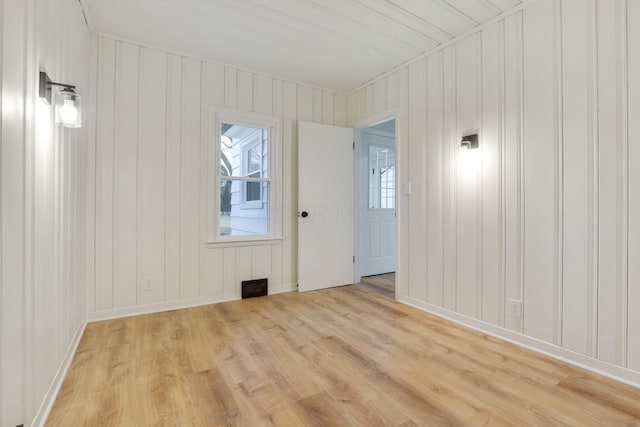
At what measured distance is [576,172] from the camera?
200 centimetres

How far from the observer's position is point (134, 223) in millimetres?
2902

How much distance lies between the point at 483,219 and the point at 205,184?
2.74 metres

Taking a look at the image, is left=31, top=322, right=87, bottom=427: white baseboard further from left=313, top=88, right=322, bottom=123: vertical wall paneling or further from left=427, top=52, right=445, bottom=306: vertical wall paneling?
left=313, top=88, right=322, bottom=123: vertical wall paneling

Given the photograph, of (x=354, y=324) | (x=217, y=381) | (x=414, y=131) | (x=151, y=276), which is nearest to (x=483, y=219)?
(x=414, y=131)

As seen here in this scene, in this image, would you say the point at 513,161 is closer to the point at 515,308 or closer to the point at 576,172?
the point at 576,172

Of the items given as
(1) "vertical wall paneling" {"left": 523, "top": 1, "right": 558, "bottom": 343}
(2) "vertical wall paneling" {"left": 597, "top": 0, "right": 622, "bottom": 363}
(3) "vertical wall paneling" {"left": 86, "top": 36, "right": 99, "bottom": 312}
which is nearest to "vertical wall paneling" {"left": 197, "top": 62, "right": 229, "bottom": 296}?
(3) "vertical wall paneling" {"left": 86, "top": 36, "right": 99, "bottom": 312}

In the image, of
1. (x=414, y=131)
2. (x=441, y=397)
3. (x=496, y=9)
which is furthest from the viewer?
(x=414, y=131)

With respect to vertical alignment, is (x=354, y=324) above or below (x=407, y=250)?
below

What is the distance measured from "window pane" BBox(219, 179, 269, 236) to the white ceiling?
4.48ft

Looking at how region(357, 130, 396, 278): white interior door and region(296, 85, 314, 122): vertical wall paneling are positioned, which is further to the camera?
region(357, 130, 396, 278): white interior door

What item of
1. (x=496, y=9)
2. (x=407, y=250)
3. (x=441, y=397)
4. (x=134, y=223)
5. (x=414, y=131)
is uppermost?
(x=496, y=9)

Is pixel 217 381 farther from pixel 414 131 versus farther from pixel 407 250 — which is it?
pixel 414 131

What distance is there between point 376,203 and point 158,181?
305 centimetres

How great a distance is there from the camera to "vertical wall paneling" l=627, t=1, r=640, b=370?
176cm
